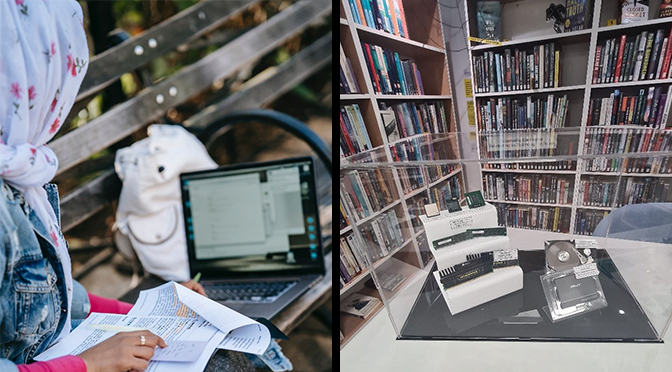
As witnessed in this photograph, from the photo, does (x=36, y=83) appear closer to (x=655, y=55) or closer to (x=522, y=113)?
(x=522, y=113)

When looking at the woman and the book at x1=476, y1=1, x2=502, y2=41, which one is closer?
the woman

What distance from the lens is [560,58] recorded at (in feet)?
4.18

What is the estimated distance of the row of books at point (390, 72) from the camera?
1.39 metres

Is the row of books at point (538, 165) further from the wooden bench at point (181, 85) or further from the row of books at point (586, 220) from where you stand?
the wooden bench at point (181, 85)

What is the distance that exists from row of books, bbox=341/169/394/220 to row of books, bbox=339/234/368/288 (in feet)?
0.47

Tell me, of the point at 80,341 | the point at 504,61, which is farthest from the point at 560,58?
the point at 80,341

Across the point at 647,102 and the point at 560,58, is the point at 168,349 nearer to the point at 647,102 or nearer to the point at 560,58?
the point at 560,58

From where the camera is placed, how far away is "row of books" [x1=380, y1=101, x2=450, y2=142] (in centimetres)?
138

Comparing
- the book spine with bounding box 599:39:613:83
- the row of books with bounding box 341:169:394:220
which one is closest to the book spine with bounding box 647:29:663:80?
the book spine with bounding box 599:39:613:83

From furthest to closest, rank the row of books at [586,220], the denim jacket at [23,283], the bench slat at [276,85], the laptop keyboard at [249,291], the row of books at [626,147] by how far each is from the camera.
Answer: the bench slat at [276,85] < the laptop keyboard at [249,291] < the row of books at [586,220] < the row of books at [626,147] < the denim jacket at [23,283]

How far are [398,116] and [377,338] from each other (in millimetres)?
703

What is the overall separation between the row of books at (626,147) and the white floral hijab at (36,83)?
1.11 meters

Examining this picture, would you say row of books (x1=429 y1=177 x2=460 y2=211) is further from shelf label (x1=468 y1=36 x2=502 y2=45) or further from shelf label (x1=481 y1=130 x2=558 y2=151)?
shelf label (x1=468 y1=36 x2=502 y2=45)

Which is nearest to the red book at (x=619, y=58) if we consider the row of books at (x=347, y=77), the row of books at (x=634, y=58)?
the row of books at (x=634, y=58)
